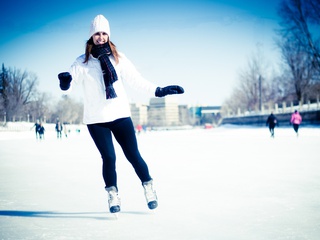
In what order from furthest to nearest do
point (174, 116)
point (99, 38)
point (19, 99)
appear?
1. point (174, 116)
2. point (19, 99)
3. point (99, 38)

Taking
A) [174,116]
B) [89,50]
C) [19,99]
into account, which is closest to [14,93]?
[19,99]

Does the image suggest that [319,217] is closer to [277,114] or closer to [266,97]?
[277,114]

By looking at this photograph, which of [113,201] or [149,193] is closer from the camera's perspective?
[113,201]

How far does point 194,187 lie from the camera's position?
2879 mm

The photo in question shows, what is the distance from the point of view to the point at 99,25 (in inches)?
77.8

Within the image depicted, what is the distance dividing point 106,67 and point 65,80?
0.31 meters

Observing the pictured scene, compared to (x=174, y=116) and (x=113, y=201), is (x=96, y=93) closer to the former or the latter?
(x=113, y=201)

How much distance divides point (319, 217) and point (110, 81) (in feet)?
5.77

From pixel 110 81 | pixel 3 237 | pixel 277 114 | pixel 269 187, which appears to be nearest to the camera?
pixel 3 237

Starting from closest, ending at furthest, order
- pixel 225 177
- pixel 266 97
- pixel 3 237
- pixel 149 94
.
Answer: pixel 3 237 < pixel 149 94 < pixel 225 177 < pixel 266 97

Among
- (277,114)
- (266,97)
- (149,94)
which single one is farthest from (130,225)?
(266,97)

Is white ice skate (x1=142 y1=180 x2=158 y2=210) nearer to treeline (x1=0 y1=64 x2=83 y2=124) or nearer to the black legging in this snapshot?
the black legging

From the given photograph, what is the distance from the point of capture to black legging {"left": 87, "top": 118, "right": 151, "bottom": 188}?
2004 millimetres

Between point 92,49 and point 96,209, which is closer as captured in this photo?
point 92,49
